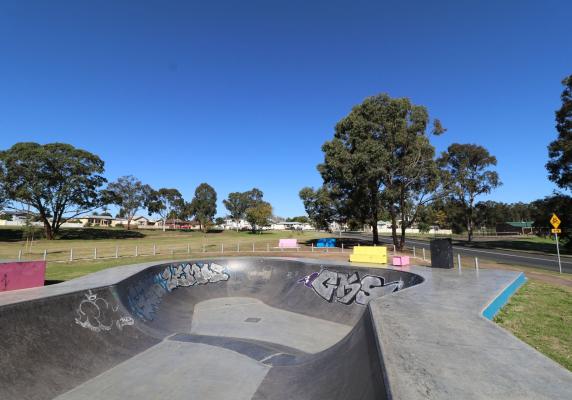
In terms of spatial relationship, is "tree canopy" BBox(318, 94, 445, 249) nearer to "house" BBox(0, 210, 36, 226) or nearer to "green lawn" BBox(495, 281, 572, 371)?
"green lawn" BBox(495, 281, 572, 371)

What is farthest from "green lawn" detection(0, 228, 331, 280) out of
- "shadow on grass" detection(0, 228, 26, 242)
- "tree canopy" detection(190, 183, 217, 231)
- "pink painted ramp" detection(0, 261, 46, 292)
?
"tree canopy" detection(190, 183, 217, 231)

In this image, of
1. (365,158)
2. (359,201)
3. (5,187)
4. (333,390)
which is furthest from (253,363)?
(5,187)

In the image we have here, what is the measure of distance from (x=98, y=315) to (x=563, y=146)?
42.6 m

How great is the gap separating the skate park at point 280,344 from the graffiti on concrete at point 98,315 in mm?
35

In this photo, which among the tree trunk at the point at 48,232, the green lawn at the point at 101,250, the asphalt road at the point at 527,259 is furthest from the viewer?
the tree trunk at the point at 48,232

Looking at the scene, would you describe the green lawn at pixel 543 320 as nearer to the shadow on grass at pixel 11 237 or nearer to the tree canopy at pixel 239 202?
the shadow on grass at pixel 11 237

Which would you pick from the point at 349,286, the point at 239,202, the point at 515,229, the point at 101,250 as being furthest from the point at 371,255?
the point at 239,202

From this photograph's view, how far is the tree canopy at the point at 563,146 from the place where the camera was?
32.1 meters

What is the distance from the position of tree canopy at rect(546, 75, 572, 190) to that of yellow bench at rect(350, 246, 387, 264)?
2824 cm

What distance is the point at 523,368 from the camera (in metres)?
3.54

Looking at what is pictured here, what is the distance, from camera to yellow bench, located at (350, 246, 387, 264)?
1753cm

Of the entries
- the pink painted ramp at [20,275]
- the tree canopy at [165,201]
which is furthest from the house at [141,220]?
the pink painted ramp at [20,275]

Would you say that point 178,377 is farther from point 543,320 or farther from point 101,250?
point 101,250

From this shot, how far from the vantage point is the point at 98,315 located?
26.9ft
